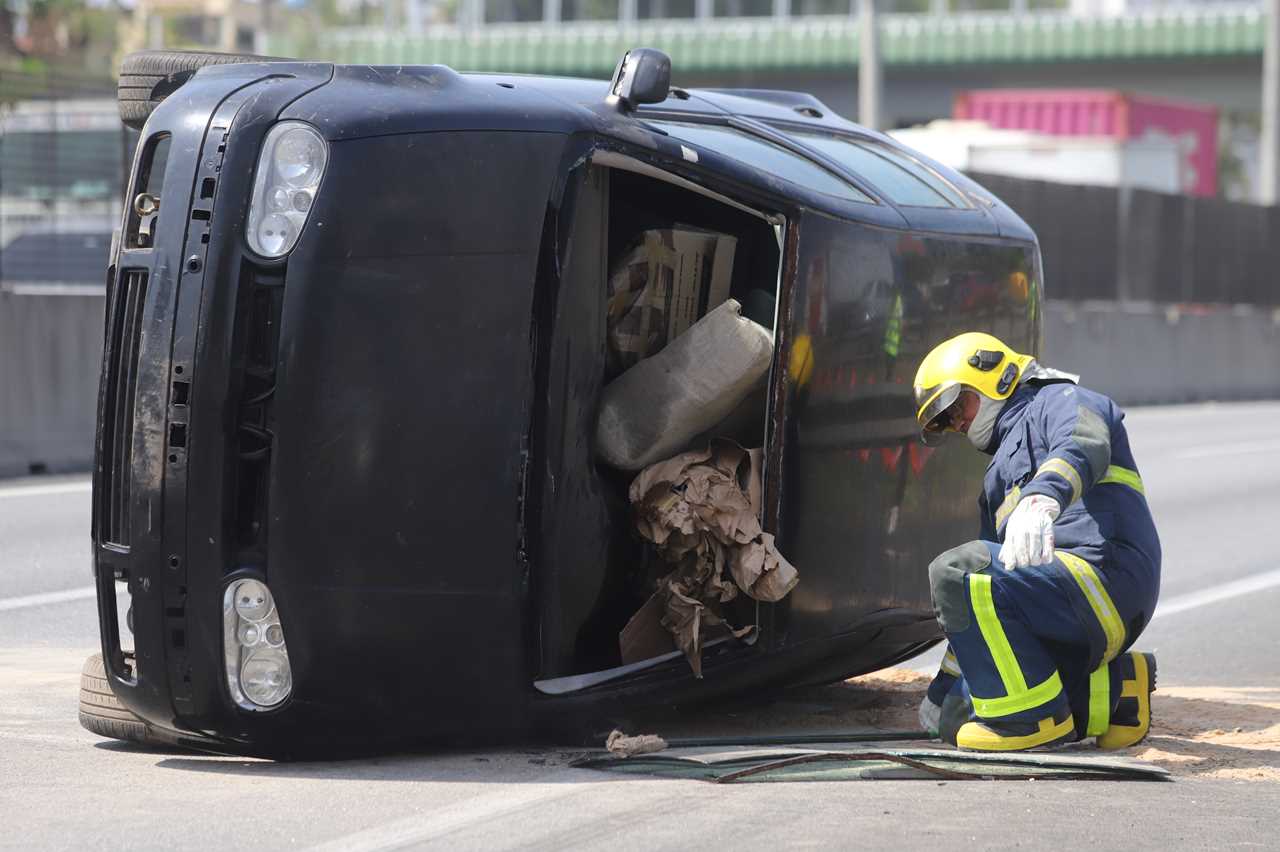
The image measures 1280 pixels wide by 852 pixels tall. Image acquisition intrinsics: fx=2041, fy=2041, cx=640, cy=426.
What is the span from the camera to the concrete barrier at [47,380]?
→ 14336 millimetres

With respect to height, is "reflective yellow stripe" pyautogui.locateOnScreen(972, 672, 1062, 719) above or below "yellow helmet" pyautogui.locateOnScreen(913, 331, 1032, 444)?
below

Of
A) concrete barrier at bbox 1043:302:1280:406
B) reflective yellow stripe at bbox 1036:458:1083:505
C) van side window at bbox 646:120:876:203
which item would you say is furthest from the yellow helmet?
concrete barrier at bbox 1043:302:1280:406

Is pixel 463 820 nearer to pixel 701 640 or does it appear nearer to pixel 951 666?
pixel 701 640

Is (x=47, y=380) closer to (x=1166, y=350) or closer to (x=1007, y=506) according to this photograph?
(x=1007, y=506)

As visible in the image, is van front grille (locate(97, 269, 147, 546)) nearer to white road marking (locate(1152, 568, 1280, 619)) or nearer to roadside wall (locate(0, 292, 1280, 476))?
white road marking (locate(1152, 568, 1280, 619))

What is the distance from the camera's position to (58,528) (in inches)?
461

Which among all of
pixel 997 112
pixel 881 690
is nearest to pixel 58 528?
pixel 881 690

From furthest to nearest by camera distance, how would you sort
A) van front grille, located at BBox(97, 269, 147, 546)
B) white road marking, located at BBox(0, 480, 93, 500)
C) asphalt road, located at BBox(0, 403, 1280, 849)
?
white road marking, located at BBox(0, 480, 93, 500) < van front grille, located at BBox(97, 269, 147, 546) < asphalt road, located at BBox(0, 403, 1280, 849)

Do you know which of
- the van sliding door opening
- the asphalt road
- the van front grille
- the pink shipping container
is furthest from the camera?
the pink shipping container

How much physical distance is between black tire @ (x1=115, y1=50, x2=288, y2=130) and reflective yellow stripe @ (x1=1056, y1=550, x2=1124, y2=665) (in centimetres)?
275

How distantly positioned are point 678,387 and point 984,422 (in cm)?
95

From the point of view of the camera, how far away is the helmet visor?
6.11 m

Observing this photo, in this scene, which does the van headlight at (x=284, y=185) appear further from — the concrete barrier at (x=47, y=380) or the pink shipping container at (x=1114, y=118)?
the pink shipping container at (x=1114, y=118)

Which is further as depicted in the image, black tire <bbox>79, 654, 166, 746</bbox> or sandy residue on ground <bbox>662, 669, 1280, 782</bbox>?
sandy residue on ground <bbox>662, 669, 1280, 782</bbox>
